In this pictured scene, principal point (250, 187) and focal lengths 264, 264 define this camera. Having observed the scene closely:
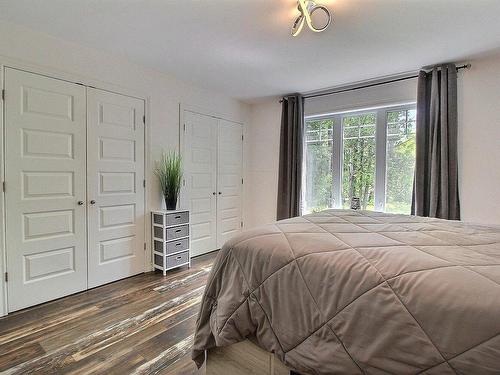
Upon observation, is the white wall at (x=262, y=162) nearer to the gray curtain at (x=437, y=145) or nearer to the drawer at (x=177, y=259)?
the drawer at (x=177, y=259)

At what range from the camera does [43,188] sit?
234 cm

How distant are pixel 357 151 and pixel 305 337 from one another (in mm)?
3105

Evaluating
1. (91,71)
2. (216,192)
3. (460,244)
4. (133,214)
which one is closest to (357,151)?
(216,192)

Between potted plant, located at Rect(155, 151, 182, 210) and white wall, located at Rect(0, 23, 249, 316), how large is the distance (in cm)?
10

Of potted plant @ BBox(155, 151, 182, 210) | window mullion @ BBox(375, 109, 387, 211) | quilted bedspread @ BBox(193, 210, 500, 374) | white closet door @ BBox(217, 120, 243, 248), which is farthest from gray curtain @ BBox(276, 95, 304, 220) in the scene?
quilted bedspread @ BBox(193, 210, 500, 374)

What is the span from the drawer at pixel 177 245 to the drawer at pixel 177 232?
0.06m

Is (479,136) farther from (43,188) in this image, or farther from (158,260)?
(43,188)

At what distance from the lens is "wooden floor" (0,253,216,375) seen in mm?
1608

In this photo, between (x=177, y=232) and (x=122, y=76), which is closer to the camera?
(x=122, y=76)

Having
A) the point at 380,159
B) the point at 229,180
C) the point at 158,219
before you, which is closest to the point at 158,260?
the point at 158,219

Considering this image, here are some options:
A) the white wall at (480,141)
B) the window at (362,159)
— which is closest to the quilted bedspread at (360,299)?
the white wall at (480,141)

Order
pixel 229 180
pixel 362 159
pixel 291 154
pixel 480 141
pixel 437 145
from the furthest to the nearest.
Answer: pixel 229 180, pixel 291 154, pixel 362 159, pixel 437 145, pixel 480 141

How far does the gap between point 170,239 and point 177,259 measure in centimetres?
28

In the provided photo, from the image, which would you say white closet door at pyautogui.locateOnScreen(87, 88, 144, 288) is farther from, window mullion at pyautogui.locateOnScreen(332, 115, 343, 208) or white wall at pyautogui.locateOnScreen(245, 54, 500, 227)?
white wall at pyautogui.locateOnScreen(245, 54, 500, 227)
